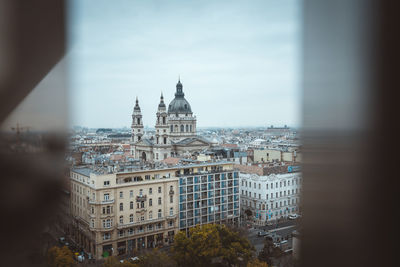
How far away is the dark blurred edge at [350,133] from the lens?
595 mm

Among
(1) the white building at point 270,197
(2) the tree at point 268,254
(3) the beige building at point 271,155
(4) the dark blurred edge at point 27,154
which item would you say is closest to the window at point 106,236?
(2) the tree at point 268,254

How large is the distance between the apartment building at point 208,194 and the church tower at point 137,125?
452 inches

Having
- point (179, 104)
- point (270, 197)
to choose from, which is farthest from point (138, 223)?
point (179, 104)

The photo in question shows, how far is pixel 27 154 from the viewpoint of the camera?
1.00 metres

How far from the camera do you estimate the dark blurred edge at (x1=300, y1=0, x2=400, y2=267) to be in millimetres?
595

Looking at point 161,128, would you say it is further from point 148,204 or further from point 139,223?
point 139,223

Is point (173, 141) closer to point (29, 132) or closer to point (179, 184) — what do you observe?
point (179, 184)

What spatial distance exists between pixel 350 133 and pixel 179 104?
27.0 meters

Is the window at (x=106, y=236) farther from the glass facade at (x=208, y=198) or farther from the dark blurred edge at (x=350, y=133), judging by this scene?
the dark blurred edge at (x=350, y=133)

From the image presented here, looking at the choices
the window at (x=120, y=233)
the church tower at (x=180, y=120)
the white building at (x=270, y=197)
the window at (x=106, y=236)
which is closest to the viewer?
the window at (x=106, y=236)

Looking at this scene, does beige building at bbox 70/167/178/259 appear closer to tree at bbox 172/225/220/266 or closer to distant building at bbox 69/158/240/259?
distant building at bbox 69/158/240/259

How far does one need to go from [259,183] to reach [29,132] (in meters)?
13.1

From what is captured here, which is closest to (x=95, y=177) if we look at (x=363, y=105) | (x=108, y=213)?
(x=108, y=213)

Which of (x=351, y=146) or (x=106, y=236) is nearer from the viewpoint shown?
(x=351, y=146)
